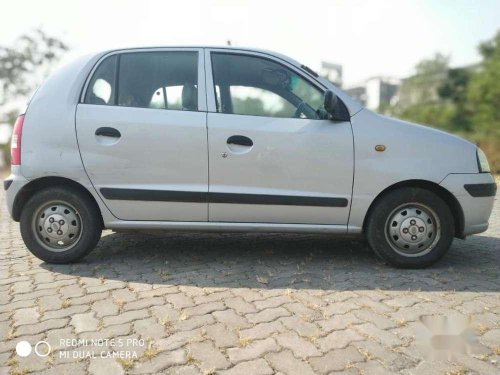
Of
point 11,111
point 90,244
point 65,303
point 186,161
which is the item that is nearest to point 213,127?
point 186,161

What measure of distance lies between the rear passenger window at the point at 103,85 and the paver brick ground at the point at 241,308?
145 centimetres

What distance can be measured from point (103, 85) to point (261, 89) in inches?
54.2

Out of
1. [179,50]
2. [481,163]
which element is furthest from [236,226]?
[481,163]

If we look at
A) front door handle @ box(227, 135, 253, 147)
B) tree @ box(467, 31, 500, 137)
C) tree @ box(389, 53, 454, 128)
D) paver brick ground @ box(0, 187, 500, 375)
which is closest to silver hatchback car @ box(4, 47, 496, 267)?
front door handle @ box(227, 135, 253, 147)

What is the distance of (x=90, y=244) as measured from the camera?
3811 mm

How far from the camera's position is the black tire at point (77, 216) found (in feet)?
12.2

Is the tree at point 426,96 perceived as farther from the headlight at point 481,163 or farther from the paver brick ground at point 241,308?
the paver brick ground at point 241,308

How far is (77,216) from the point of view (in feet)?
12.5

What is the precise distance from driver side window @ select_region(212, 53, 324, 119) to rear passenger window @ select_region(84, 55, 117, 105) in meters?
0.89

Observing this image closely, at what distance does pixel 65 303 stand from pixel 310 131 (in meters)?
2.26

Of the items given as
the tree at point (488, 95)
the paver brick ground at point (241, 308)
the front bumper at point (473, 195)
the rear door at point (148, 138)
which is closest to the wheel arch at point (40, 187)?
the rear door at point (148, 138)

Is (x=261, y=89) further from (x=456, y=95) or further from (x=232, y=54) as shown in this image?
(x=456, y=95)

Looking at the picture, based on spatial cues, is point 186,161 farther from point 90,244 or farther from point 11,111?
point 11,111

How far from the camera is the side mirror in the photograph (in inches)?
138
